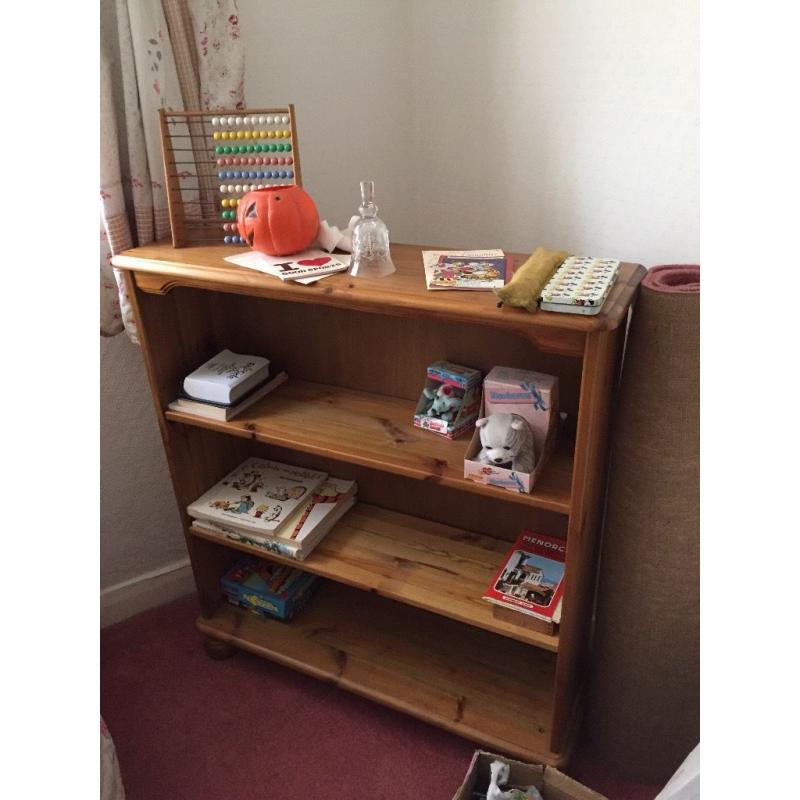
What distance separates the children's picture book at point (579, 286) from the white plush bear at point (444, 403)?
0.37 metres

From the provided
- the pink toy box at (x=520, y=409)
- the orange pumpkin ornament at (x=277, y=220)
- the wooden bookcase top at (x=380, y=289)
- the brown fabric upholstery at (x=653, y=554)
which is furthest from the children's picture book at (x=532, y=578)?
the orange pumpkin ornament at (x=277, y=220)

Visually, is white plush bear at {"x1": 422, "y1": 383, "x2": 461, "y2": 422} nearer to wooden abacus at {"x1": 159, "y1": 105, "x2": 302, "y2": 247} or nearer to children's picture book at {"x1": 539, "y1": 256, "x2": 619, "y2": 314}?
children's picture book at {"x1": 539, "y1": 256, "x2": 619, "y2": 314}

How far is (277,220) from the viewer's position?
1354 millimetres

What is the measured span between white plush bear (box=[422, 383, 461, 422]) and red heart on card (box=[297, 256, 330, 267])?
0.36 meters

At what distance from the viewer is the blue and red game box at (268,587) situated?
6.09 feet

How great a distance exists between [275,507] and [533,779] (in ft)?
2.66

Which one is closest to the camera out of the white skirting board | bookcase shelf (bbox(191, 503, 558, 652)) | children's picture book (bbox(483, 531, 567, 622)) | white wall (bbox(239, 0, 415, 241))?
children's picture book (bbox(483, 531, 567, 622))

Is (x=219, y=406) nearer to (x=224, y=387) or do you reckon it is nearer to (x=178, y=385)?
(x=224, y=387)

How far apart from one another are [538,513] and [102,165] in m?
1.23

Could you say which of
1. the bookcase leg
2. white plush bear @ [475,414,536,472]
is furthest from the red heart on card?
the bookcase leg

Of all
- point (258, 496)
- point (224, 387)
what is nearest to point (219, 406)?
point (224, 387)

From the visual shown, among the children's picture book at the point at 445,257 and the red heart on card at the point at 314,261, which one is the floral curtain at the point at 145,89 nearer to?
the red heart on card at the point at 314,261

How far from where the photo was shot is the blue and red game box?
6.09ft

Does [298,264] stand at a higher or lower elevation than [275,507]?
higher
